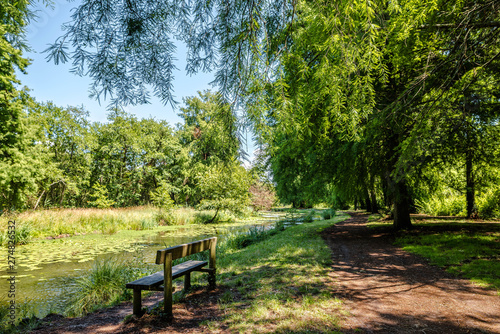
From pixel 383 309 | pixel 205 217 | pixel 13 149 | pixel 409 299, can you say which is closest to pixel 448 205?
pixel 409 299

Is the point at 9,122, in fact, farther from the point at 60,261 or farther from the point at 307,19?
the point at 307,19

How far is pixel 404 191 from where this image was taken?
1015 centimetres

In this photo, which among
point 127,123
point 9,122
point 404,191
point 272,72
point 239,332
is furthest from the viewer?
point 127,123

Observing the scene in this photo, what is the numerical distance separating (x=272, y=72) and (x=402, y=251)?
7.99m

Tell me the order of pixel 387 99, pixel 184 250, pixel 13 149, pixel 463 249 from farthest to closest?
pixel 13 149
pixel 387 99
pixel 463 249
pixel 184 250

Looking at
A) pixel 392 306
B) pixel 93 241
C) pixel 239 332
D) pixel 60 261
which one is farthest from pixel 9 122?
pixel 392 306

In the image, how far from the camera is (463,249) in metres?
7.34

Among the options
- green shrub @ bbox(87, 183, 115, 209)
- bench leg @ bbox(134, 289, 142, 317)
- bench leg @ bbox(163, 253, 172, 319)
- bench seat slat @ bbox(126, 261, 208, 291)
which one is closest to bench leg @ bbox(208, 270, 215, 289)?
bench seat slat @ bbox(126, 261, 208, 291)

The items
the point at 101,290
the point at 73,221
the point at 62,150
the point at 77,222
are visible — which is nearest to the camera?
the point at 101,290

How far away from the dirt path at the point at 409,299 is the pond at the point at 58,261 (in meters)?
5.36

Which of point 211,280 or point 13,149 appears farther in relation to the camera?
point 13,149

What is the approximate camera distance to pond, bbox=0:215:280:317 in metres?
5.32

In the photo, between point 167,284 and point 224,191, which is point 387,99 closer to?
point 167,284

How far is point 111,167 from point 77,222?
1577cm
